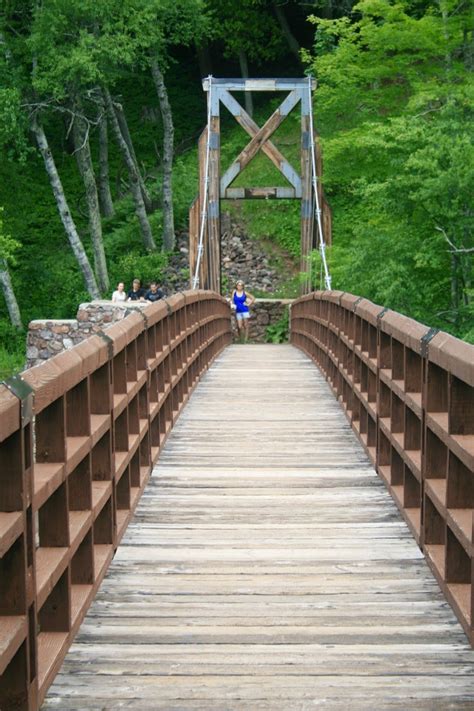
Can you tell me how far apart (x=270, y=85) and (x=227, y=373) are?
41.0 feet

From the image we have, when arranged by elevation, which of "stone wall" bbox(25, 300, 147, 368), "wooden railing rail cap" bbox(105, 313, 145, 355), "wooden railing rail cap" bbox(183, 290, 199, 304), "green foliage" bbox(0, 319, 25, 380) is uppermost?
"wooden railing rail cap" bbox(105, 313, 145, 355)

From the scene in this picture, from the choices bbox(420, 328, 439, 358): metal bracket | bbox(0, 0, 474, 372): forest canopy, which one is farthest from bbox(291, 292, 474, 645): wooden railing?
bbox(0, 0, 474, 372): forest canopy

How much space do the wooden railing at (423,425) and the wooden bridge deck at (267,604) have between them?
0.43 feet

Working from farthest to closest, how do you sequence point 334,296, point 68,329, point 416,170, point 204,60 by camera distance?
point 204,60 < point 68,329 < point 416,170 < point 334,296

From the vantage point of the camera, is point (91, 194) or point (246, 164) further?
point (91, 194)

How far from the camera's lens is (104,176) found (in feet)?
111

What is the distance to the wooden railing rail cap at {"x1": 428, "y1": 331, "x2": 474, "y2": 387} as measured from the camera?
395cm

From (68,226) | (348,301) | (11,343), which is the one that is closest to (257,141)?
(68,226)

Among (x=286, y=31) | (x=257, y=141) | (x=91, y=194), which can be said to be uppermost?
(x=286, y=31)

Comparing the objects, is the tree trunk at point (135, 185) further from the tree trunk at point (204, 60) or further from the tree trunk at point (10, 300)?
the tree trunk at point (204, 60)

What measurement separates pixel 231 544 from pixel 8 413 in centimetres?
258

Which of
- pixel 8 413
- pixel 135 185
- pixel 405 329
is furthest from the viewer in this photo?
pixel 135 185

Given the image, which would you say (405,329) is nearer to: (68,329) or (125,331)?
(125,331)

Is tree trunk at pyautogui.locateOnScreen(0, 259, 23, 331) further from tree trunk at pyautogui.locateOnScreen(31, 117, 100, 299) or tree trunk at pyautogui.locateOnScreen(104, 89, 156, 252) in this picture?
tree trunk at pyautogui.locateOnScreen(104, 89, 156, 252)
